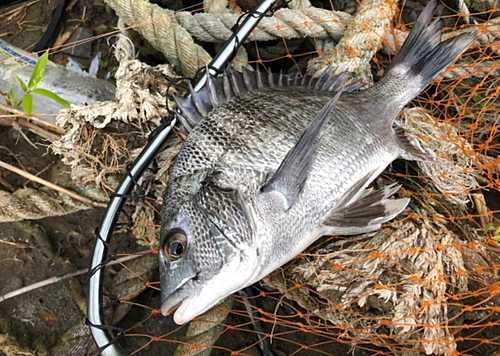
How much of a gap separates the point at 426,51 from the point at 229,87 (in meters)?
0.92

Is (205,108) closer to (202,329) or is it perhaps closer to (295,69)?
(295,69)

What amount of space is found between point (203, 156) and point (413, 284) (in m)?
1.00

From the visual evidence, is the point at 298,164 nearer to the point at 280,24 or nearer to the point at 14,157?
the point at 280,24

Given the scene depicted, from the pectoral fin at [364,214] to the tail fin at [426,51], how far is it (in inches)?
22.8

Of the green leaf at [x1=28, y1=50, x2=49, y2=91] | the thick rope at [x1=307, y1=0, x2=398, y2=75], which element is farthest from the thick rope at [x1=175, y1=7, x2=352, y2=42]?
the green leaf at [x1=28, y1=50, x2=49, y2=91]

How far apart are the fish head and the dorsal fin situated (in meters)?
0.40

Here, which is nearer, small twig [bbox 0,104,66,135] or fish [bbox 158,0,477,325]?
fish [bbox 158,0,477,325]

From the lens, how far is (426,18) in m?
1.97

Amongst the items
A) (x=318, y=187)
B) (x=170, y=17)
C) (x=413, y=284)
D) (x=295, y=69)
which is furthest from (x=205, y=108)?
(x=413, y=284)

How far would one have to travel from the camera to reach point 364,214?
1771 millimetres

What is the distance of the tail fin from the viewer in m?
1.94

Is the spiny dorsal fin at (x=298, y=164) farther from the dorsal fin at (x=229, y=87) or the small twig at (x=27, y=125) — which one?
the small twig at (x=27, y=125)

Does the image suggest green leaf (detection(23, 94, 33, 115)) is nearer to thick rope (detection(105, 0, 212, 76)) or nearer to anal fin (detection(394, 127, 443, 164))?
thick rope (detection(105, 0, 212, 76))

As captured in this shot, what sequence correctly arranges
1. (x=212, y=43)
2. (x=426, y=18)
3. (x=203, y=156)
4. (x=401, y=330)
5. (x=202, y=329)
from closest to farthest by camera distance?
(x=203, y=156), (x=401, y=330), (x=426, y=18), (x=202, y=329), (x=212, y=43)
